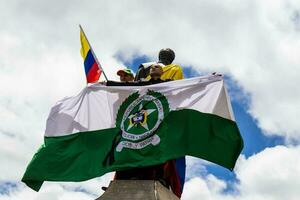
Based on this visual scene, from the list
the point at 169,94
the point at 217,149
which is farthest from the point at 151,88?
the point at 217,149

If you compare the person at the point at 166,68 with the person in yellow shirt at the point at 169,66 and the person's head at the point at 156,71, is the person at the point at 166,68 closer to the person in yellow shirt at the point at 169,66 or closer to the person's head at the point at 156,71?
the person in yellow shirt at the point at 169,66

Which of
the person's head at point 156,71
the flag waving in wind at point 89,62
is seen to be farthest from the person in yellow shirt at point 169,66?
the flag waving in wind at point 89,62

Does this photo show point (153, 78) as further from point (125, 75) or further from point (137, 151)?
point (137, 151)

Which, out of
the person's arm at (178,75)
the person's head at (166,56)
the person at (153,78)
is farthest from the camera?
the person's head at (166,56)

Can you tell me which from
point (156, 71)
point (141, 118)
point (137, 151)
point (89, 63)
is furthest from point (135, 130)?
point (89, 63)

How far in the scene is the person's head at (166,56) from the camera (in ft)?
38.2

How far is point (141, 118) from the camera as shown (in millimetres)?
10328

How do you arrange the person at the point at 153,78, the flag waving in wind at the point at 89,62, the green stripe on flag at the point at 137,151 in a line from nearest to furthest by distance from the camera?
the green stripe on flag at the point at 137,151 → the person at the point at 153,78 → the flag waving in wind at the point at 89,62

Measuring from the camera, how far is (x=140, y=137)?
10.2m

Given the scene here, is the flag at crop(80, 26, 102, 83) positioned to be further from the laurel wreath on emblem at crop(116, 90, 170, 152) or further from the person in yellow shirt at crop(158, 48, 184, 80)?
the laurel wreath on emblem at crop(116, 90, 170, 152)

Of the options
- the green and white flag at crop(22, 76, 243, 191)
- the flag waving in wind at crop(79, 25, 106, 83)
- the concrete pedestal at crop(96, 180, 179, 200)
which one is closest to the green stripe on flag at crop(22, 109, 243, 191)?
the green and white flag at crop(22, 76, 243, 191)

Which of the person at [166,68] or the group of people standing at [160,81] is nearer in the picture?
the group of people standing at [160,81]

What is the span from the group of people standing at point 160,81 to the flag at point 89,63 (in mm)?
2327

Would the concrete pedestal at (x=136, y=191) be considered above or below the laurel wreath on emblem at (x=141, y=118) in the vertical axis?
below
